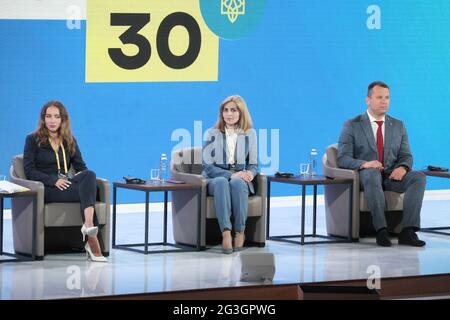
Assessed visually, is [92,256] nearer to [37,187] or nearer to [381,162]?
[37,187]

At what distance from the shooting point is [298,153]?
34.1 ft

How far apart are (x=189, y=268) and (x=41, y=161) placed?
1.39 meters

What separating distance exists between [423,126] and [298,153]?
1.53 metres

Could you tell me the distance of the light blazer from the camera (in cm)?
814

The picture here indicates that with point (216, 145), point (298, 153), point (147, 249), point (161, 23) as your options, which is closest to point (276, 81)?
point (298, 153)

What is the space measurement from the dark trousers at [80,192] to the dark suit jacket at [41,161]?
8 cm

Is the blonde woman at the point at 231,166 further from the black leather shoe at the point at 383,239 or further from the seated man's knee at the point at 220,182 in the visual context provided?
the black leather shoe at the point at 383,239

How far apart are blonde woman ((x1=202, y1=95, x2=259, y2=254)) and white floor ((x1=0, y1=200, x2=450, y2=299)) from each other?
0.26 metres

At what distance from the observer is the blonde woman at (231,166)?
787 cm

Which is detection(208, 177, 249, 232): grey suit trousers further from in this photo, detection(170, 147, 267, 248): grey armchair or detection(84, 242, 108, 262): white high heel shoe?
detection(84, 242, 108, 262): white high heel shoe

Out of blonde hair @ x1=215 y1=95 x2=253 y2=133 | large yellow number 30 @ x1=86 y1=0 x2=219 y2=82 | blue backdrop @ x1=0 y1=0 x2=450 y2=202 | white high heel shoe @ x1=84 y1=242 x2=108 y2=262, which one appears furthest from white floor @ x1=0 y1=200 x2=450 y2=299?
large yellow number 30 @ x1=86 y1=0 x2=219 y2=82

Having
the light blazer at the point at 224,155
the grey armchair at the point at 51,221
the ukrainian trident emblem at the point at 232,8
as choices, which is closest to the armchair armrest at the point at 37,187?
the grey armchair at the point at 51,221

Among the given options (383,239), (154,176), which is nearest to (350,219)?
(383,239)

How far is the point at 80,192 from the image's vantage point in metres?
7.43
